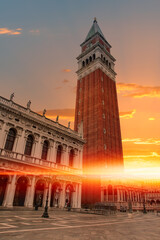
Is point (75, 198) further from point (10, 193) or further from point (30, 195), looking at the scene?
point (10, 193)

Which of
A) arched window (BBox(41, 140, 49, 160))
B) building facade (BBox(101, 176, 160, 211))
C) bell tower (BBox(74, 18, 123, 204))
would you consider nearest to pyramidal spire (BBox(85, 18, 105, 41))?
bell tower (BBox(74, 18, 123, 204))

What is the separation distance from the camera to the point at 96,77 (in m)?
49.8

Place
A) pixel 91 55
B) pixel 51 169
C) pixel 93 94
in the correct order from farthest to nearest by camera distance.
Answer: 1. pixel 91 55
2. pixel 93 94
3. pixel 51 169

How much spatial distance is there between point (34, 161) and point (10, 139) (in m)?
4.51

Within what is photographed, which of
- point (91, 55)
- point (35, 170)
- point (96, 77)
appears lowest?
point (35, 170)

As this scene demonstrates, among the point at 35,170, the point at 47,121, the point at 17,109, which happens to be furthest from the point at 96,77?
the point at 35,170

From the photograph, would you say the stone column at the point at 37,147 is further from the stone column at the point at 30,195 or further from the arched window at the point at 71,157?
the arched window at the point at 71,157

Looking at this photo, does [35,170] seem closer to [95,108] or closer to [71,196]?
[71,196]

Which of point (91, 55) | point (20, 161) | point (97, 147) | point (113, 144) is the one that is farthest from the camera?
point (91, 55)

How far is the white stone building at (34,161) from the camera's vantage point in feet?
64.6

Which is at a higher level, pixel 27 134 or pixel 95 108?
pixel 95 108

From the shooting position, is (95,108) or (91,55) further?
(91,55)

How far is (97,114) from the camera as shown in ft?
143

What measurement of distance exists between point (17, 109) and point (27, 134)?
3893mm
